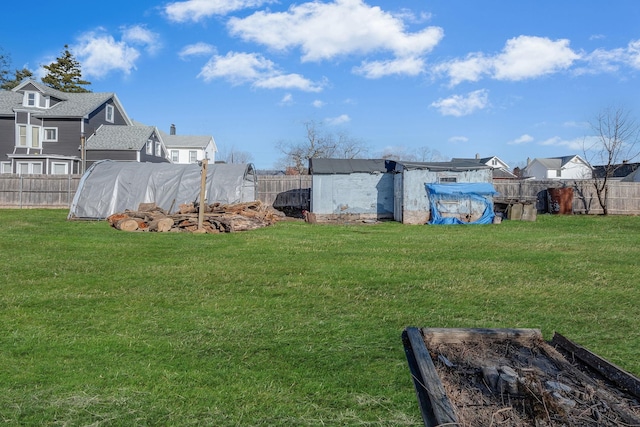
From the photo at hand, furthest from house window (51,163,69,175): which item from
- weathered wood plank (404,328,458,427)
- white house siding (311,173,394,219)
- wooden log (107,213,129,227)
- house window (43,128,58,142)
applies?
weathered wood plank (404,328,458,427)

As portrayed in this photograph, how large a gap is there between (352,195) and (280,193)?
15.3ft

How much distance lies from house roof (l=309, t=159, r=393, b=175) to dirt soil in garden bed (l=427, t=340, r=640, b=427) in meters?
17.7

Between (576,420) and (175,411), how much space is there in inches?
97.8

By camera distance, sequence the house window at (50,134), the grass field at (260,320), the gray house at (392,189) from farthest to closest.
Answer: the house window at (50,134), the gray house at (392,189), the grass field at (260,320)

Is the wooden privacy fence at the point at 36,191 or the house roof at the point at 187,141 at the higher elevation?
the house roof at the point at 187,141

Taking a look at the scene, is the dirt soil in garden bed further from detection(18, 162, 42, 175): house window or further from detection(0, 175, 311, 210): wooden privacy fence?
detection(18, 162, 42, 175): house window

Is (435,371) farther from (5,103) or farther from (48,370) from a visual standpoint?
(5,103)

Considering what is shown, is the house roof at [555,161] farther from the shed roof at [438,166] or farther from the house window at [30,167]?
the house window at [30,167]

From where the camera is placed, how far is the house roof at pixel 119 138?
Result: 106ft

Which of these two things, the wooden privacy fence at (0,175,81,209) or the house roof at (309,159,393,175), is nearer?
the house roof at (309,159,393,175)

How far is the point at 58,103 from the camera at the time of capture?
33812mm

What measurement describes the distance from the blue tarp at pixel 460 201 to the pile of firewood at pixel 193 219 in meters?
7.05

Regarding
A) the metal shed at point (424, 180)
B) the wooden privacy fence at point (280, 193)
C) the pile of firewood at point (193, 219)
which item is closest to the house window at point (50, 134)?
the wooden privacy fence at point (280, 193)

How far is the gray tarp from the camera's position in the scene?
18641mm
